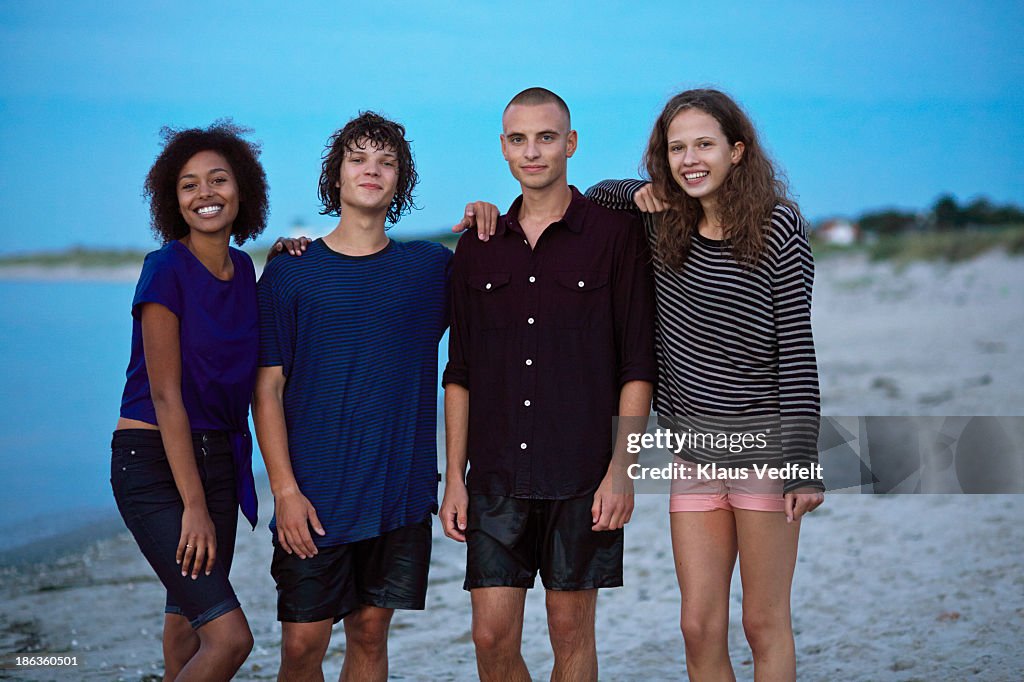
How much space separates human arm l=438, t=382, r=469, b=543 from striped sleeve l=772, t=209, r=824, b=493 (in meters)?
0.92

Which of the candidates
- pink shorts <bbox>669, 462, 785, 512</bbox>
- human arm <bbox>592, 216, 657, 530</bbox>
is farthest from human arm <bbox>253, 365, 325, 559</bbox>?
pink shorts <bbox>669, 462, 785, 512</bbox>

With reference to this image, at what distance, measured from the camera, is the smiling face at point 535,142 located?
329cm

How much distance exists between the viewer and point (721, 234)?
3168mm

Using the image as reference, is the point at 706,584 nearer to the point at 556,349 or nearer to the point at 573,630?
the point at 573,630

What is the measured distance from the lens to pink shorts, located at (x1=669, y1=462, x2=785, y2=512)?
3.07 m

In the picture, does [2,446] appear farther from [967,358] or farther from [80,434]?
[967,358]

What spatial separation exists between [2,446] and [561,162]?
37.5 feet

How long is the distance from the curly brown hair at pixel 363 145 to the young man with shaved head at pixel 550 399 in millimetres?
359

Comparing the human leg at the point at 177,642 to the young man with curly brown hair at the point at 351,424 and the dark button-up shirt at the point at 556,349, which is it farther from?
the dark button-up shirt at the point at 556,349

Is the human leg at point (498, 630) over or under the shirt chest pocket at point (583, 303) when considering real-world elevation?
under

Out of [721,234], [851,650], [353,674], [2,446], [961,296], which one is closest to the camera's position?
[721,234]

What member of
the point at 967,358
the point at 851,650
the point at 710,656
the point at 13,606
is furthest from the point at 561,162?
the point at 967,358

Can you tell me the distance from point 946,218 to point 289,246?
1903cm

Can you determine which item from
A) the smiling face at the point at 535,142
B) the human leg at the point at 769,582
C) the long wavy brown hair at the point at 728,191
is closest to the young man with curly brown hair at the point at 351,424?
the smiling face at the point at 535,142
